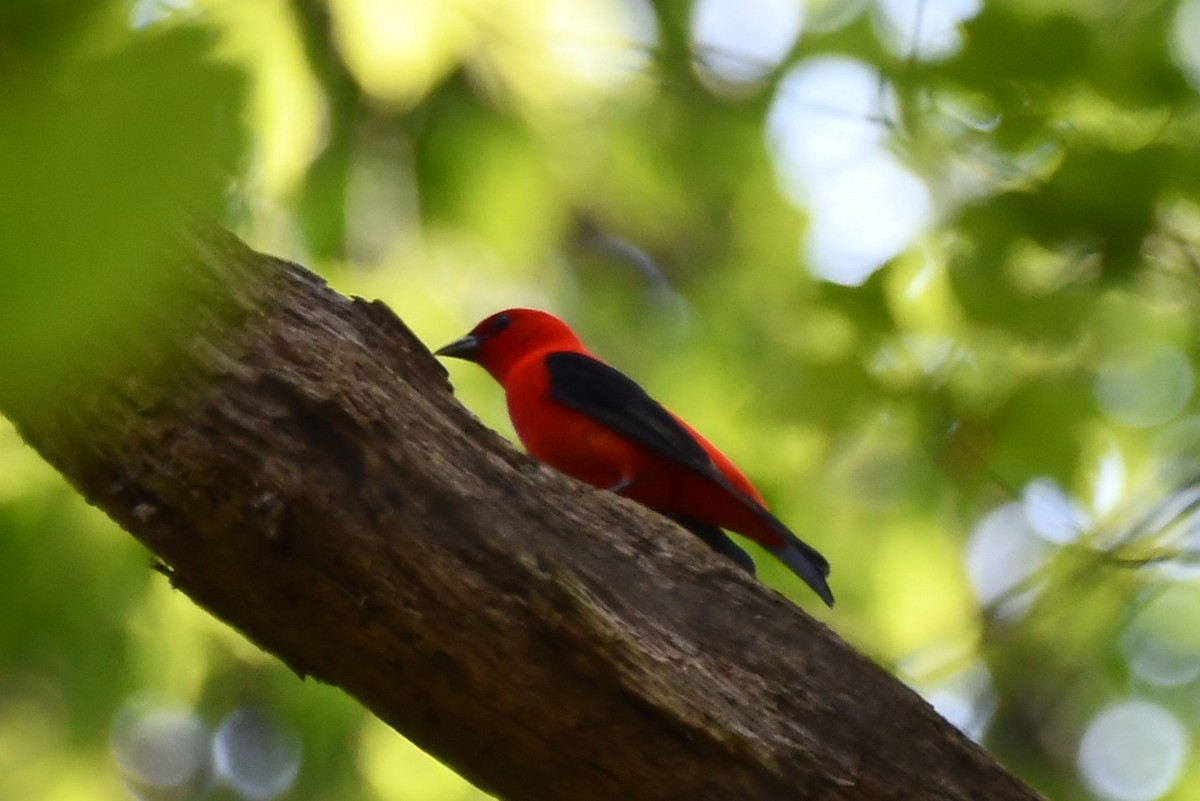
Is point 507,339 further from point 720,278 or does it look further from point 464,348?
point 720,278

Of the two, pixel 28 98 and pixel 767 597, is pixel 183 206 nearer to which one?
pixel 28 98

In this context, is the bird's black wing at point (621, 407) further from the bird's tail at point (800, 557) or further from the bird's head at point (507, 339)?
the bird's head at point (507, 339)

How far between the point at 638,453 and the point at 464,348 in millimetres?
1197

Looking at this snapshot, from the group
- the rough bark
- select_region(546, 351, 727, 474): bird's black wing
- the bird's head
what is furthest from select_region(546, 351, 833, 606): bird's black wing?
the rough bark

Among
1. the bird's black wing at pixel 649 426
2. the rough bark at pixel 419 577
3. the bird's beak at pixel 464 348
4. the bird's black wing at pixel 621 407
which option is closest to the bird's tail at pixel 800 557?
the bird's black wing at pixel 649 426

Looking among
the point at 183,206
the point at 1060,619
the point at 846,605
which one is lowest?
the point at 183,206

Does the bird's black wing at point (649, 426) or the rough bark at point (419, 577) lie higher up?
the bird's black wing at point (649, 426)

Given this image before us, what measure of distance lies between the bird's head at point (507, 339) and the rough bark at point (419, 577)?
89.4 inches

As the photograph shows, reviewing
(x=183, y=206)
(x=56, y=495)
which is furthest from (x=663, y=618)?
(x=56, y=495)

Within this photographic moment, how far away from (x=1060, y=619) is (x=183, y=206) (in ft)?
9.32

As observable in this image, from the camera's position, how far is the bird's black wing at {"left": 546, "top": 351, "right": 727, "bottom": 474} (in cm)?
379

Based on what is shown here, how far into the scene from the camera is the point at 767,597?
267 centimetres

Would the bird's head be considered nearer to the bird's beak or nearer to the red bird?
the bird's beak

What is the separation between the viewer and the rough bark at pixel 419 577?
2258 mm
